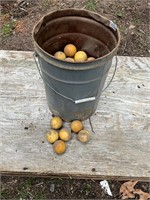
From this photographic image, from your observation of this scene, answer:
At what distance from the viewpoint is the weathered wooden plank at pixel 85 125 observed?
210 cm

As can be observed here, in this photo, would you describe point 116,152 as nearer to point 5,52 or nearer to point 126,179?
point 126,179

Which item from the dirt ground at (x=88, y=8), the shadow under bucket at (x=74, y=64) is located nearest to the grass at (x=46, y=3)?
the dirt ground at (x=88, y=8)

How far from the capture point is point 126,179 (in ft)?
6.98

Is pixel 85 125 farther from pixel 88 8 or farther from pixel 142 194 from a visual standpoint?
pixel 88 8

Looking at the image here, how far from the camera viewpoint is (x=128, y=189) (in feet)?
7.30

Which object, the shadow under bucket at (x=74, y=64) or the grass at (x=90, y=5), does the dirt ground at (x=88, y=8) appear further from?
the shadow under bucket at (x=74, y=64)

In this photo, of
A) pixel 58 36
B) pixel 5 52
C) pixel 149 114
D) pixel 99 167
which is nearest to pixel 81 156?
pixel 99 167

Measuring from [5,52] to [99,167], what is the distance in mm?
1263

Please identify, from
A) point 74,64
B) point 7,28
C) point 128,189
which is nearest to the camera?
point 74,64

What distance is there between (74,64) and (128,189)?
1008mm

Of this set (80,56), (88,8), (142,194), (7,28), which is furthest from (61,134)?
(88,8)

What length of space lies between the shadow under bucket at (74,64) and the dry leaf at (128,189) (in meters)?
0.55

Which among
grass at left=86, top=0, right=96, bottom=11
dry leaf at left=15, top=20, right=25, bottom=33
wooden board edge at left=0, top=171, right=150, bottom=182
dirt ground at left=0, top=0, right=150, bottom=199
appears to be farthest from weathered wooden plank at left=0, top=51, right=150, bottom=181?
grass at left=86, top=0, right=96, bottom=11

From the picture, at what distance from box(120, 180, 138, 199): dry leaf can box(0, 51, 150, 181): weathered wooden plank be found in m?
0.17
